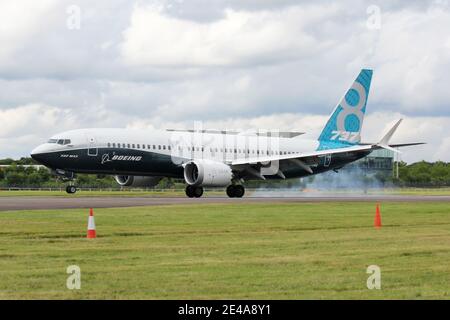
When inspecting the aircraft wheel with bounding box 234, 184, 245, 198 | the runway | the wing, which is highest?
the wing

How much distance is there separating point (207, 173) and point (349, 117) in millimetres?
16944

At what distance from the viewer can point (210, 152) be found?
57.4 metres

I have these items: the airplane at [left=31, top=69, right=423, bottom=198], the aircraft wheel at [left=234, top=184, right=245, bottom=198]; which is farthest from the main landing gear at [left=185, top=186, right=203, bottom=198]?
the aircraft wheel at [left=234, top=184, right=245, bottom=198]

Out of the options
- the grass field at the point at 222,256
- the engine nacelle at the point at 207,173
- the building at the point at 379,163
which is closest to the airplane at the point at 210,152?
the engine nacelle at the point at 207,173

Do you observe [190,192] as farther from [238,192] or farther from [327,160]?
[327,160]

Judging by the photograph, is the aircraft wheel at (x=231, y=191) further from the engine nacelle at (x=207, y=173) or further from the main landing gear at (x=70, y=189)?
the main landing gear at (x=70, y=189)

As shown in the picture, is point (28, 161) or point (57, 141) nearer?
point (57, 141)

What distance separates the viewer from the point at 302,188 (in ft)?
248

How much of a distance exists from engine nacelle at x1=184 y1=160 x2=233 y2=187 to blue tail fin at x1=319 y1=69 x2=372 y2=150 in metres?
12.3

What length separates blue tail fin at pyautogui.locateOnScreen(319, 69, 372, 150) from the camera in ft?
214

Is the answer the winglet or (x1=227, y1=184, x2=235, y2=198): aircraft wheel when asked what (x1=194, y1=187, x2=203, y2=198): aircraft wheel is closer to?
(x1=227, y1=184, x2=235, y2=198): aircraft wheel
